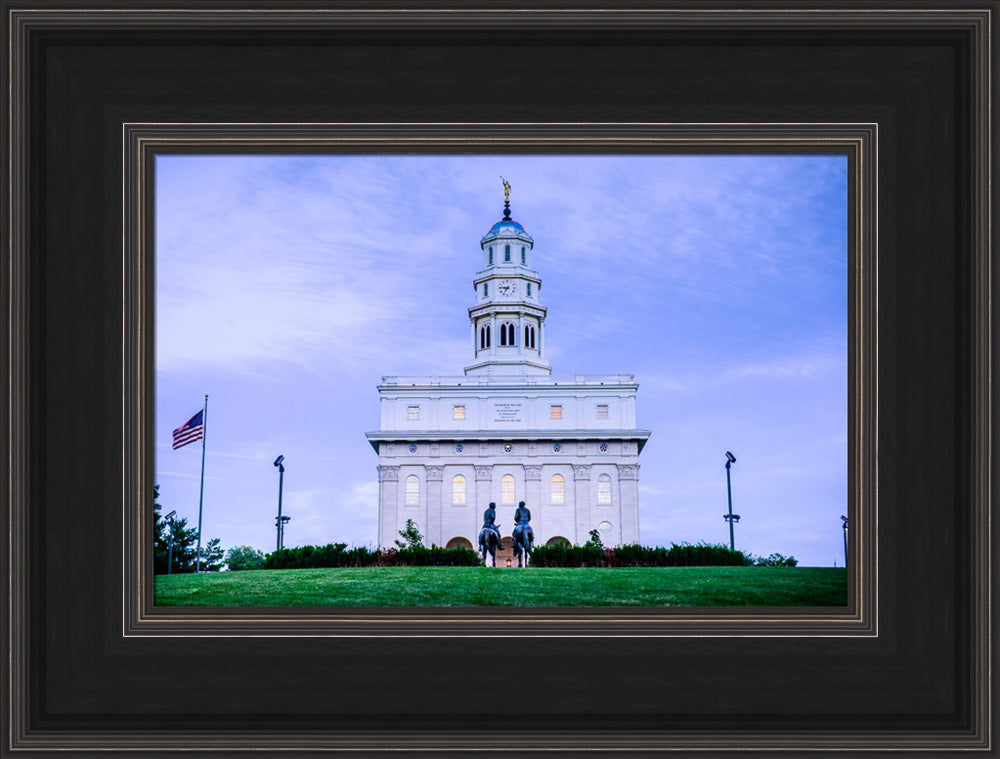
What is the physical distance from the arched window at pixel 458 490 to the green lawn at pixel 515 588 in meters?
29.9

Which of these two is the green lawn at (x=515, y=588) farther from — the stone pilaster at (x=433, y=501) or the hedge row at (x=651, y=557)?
the stone pilaster at (x=433, y=501)

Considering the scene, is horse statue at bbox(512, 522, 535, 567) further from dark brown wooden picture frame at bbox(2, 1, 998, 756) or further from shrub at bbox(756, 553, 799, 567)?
dark brown wooden picture frame at bbox(2, 1, 998, 756)

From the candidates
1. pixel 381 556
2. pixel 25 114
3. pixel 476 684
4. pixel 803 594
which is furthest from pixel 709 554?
pixel 25 114

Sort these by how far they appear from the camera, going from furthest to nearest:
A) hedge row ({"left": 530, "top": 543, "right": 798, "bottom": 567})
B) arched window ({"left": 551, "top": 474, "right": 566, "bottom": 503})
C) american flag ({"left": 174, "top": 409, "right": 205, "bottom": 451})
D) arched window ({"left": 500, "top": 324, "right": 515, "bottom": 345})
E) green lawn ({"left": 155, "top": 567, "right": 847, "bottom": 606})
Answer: arched window ({"left": 500, "top": 324, "right": 515, "bottom": 345}) < arched window ({"left": 551, "top": 474, "right": 566, "bottom": 503}) < hedge row ({"left": 530, "top": 543, "right": 798, "bottom": 567}) < american flag ({"left": 174, "top": 409, "right": 205, "bottom": 451}) < green lawn ({"left": 155, "top": 567, "right": 847, "bottom": 606})

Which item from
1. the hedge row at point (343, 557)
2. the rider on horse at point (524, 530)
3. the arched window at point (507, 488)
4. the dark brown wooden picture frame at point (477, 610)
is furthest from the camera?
the arched window at point (507, 488)

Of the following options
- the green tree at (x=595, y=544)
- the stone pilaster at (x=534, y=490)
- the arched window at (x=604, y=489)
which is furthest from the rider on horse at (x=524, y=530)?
the arched window at (x=604, y=489)

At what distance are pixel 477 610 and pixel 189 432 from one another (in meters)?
14.6

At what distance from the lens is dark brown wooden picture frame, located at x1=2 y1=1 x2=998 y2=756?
17.9 ft

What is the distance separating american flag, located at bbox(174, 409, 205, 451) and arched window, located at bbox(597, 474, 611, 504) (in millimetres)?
27354

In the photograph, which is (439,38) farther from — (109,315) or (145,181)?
(109,315)

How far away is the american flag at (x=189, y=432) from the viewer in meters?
18.9

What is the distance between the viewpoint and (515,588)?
11672mm

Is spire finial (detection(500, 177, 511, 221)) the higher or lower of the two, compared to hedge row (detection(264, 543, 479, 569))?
higher

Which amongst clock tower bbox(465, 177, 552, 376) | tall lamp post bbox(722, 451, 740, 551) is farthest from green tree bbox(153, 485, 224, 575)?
clock tower bbox(465, 177, 552, 376)
